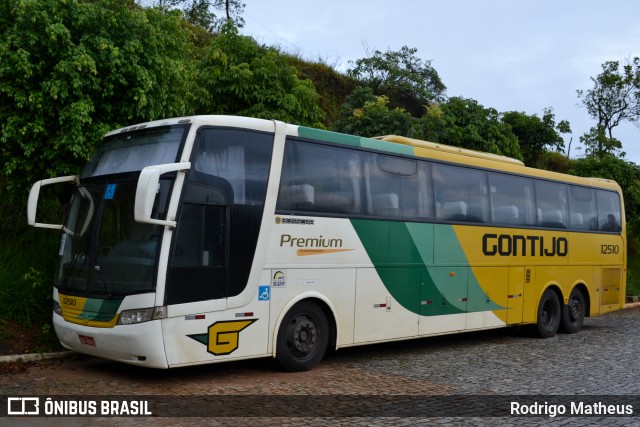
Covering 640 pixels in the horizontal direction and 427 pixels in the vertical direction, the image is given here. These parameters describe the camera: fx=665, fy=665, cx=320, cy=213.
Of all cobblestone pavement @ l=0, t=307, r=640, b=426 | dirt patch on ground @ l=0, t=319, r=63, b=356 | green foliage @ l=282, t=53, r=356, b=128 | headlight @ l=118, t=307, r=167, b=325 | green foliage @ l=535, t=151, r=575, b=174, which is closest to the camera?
cobblestone pavement @ l=0, t=307, r=640, b=426

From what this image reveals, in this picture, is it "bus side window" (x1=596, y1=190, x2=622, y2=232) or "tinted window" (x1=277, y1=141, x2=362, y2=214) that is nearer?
"tinted window" (x1=277, y1=141, x2=362, y2=214)

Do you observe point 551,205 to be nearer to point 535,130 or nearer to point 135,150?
point 135,150

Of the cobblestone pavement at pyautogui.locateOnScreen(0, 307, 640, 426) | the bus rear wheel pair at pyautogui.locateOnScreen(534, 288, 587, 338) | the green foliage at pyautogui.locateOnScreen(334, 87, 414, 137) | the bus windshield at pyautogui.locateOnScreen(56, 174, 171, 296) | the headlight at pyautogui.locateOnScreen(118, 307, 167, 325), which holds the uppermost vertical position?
the green foliage at pyautogui.locateOnScreen(334, 87, 414, 137)

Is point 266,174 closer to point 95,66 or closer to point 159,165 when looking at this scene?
point 159,165

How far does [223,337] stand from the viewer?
7.96 m

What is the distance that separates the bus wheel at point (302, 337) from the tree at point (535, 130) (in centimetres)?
1960

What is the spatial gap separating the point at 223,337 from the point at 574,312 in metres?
9.58

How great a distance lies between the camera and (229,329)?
8016 mm

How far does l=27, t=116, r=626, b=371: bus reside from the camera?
25.1 feet

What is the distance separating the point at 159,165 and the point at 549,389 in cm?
557

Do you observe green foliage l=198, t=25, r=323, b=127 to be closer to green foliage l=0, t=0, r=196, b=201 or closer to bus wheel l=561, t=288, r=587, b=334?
green foliage l=0, t=0, r=196, b=201

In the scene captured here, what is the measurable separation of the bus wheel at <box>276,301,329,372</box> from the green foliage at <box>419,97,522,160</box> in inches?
471

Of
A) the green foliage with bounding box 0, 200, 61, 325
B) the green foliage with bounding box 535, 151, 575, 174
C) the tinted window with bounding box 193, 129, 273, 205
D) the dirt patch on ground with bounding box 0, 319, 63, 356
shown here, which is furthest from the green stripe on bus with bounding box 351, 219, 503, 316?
the green foliage with bounding box 535, 151, 575, 174

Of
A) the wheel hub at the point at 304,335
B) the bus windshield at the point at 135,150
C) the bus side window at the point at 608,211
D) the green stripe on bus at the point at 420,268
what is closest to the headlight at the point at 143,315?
the bus windshield at the point at 135,150
